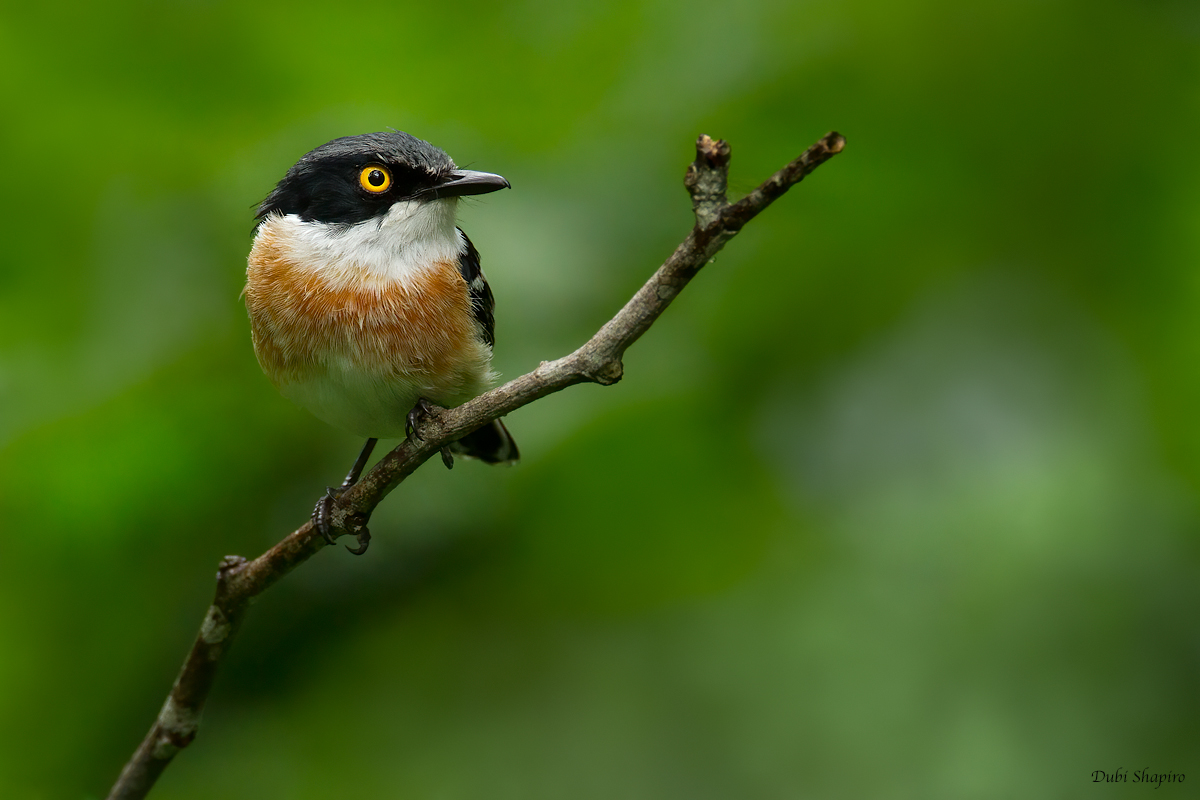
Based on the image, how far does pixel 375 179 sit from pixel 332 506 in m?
1.16

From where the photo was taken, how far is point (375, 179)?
10.4 feet

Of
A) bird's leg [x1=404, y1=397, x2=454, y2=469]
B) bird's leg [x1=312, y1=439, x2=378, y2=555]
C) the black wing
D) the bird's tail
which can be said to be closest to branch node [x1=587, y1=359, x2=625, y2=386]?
bird's leg [x1=312, y1=439, x2=378, y2=555]

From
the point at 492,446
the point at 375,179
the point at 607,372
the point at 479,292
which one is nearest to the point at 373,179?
the point at 375,179

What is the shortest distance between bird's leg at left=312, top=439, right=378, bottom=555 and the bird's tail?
1.10 feet

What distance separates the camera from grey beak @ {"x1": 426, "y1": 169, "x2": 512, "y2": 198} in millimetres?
2943

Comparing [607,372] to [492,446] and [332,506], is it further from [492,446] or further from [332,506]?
[492,446]

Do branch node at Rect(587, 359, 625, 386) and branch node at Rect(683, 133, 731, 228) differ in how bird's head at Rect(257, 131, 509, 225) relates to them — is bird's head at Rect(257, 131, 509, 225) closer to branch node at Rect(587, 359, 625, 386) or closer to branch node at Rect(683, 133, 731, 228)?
branch node at Rect(587, 359, 625, 386)

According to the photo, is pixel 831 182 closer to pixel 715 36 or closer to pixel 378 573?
pixel 715 36

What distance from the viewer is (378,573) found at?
Answer: 378cm

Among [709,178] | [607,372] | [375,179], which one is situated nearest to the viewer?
[709,178]

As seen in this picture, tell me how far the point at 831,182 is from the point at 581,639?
206 centimetres

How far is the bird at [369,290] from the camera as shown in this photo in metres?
3.04

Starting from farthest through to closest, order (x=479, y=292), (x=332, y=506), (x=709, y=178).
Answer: (x=479, y=292) → (x=332, y=506) → (x=709, y=178)

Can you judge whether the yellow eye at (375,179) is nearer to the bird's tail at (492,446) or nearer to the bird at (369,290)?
the bird at (369,290)
